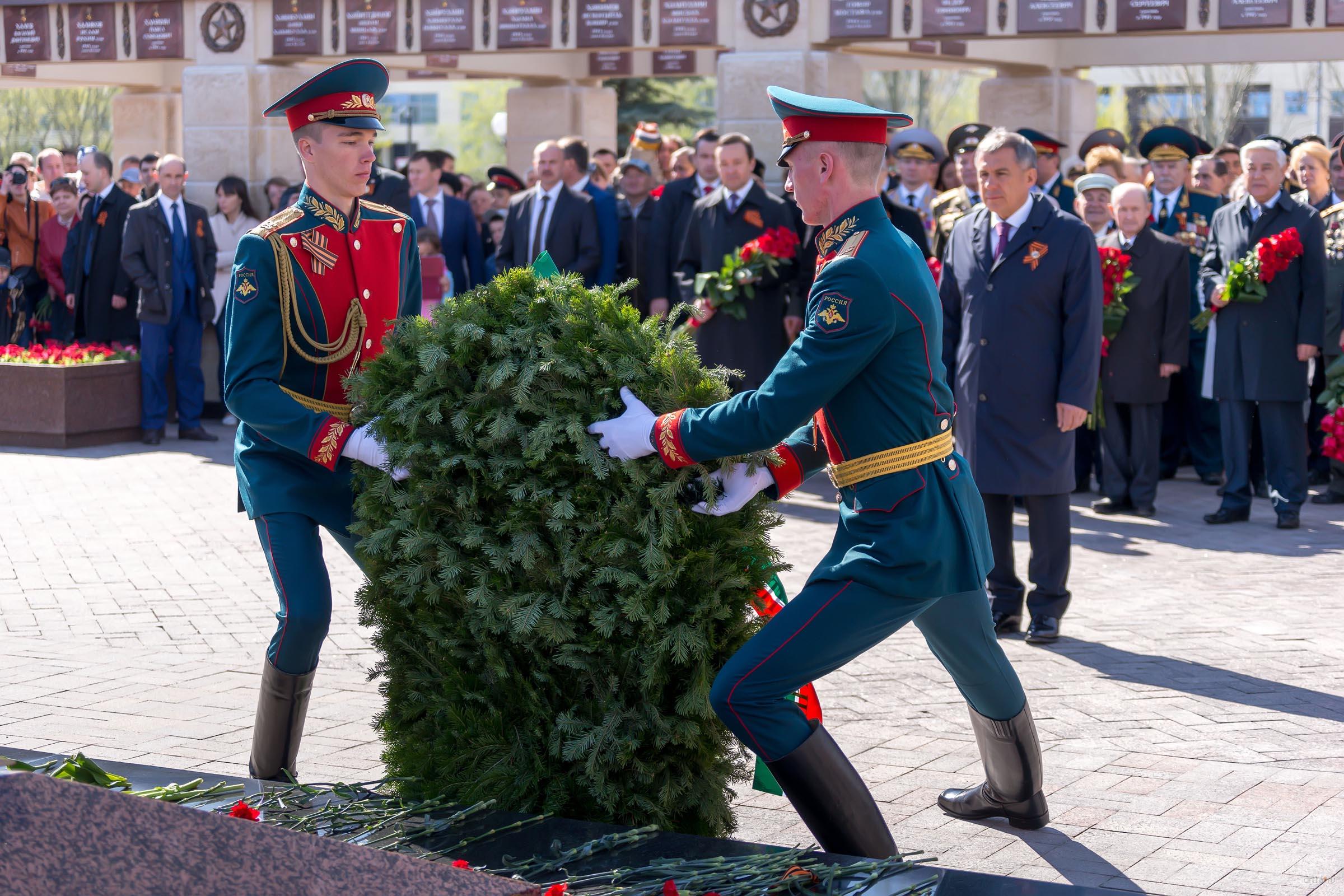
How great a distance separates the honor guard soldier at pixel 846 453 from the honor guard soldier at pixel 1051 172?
813cm

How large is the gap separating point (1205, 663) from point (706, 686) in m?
3.30

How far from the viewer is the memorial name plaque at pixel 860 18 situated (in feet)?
38.9

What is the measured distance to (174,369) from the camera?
43.6 feet

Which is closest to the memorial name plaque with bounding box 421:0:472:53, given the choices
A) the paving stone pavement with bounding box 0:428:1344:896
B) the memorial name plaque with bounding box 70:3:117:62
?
the memorial name plaque with bounding box 70:3:117:62

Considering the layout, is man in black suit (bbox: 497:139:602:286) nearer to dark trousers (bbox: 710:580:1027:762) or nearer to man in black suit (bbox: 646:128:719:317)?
man in black suit (bbox: 646:128:719:317)

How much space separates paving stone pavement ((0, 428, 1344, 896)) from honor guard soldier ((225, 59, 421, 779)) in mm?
769

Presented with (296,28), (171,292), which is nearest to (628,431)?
(171,292)

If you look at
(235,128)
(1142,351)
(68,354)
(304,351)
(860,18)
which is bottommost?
(68,354)

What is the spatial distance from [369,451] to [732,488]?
98cm

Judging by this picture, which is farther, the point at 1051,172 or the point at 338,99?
the point at 1051,172

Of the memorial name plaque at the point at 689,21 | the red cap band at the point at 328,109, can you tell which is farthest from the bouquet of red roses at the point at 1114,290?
the red cap band at the point at 328,109

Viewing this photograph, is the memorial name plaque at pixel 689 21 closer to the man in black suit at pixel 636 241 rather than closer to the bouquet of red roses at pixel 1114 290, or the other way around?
the man in black suit at pixel 636 241

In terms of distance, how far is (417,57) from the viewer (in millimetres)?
15727

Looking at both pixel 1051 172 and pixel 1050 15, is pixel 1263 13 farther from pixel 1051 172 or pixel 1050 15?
pixel 1051 172
